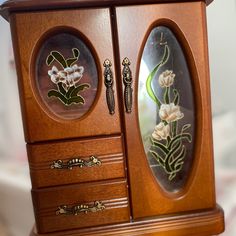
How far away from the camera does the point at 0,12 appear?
2.90ft

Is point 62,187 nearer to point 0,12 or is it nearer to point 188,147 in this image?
point 188,147

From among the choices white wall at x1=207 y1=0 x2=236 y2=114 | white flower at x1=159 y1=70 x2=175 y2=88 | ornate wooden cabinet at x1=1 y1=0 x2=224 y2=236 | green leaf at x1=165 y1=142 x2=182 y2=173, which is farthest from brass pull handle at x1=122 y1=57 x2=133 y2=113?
white wall at x1=207 y1=0 x2=236 y2=114

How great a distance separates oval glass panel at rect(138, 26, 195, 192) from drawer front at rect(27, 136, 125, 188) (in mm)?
106

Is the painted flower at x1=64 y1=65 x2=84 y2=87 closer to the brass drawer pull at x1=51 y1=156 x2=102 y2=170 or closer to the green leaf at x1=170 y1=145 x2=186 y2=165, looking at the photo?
the brass drawer pull at x1=51 y1=156 x2=102 y2=170

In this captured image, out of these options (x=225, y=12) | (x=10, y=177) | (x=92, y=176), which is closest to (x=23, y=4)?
(x=92, y=176)

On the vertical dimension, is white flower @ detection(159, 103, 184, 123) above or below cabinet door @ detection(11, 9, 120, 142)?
below

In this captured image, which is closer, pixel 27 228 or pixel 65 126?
pixel 65 126

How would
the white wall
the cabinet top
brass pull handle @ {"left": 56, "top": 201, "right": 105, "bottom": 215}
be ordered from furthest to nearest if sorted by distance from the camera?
the white wall → brass pull handle @ {"left": 56, "top": 201, "right": 105, "bottom": 215} → the cabinet top

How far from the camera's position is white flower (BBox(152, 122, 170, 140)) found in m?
0.94

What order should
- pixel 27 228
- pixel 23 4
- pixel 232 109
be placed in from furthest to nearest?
pixel 232 109, pixel 27 228, pixel 23 4

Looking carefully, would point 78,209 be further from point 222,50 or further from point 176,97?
point 222,50

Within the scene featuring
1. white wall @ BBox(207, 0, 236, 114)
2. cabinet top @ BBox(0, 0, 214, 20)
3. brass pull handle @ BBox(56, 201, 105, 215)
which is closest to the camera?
cabinet top @ BBox(0, 0, 214, 20)

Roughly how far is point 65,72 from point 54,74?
29 millimetres

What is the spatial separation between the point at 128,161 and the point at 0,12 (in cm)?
53
